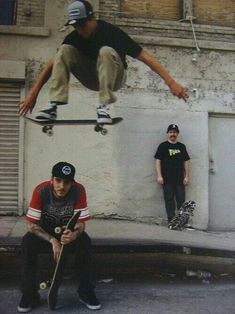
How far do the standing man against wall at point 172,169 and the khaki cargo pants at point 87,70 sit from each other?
3682 mm

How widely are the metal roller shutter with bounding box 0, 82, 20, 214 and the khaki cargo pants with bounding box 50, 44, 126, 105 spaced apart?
12.8 ft

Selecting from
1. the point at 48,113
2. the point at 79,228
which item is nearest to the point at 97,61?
the point at 48,113

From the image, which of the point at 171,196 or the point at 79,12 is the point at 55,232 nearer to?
the point at 79,12

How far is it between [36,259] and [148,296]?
1305 mm

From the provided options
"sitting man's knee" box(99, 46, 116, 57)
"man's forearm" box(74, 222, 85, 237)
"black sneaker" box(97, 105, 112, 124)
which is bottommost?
"man's forearm" box(74, 222, 85, 237)

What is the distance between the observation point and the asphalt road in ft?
16.9

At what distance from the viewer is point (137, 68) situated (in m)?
9.16

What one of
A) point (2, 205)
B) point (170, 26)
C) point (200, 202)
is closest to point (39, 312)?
point (2, 205)

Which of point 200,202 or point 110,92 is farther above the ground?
point 110,92

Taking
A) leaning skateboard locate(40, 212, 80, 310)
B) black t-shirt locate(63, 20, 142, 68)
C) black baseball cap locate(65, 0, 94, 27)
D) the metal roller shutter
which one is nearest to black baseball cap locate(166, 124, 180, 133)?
the metal roller shutter

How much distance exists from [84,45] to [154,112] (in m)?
4.18

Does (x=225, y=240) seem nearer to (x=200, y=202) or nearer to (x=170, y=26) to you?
(x=200, y=202)

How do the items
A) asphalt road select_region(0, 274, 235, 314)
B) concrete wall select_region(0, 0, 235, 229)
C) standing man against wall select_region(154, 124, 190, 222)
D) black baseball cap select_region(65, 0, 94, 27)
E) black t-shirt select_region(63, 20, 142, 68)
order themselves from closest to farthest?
1. black baseball cap select_region(65, 0, 94, 27)
2. black t-shirt select_region(63, 20, 142, 68)
3. asphalt road select_region(0, 274, 235, 314)
4. standing man against wall select_region(154, 124, 190, 222)
5. concrete wall select_region(0, 0, 235, 229)

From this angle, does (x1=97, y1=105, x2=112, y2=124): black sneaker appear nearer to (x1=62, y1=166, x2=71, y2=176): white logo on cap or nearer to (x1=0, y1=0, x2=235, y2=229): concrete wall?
(x1=62, y1=166, x2=71, y2=176): white logo on cap
